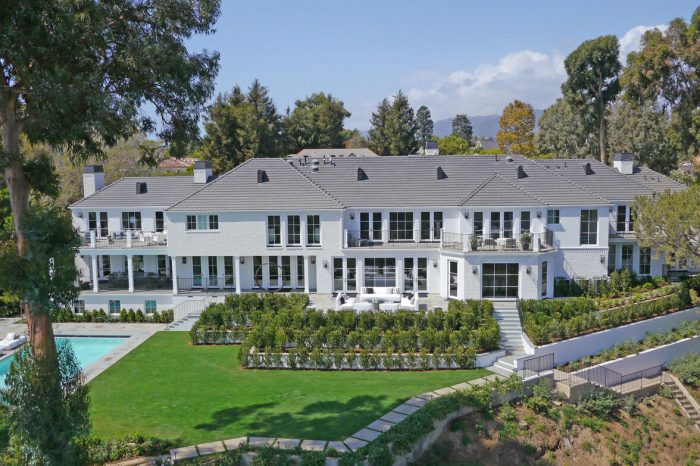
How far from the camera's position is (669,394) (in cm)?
2648

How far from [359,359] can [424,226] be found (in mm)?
11902

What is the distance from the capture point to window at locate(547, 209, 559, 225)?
1361 inches

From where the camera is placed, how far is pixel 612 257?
3612 centimetres

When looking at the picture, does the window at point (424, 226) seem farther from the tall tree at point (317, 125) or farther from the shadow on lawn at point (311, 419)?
the tall tree at point (317, 125)

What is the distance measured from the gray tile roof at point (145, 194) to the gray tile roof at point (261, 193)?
2.85m

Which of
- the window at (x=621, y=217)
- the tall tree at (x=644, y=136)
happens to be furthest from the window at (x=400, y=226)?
the tall tree at (x=644, y=136)

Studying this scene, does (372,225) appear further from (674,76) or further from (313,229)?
(674,76)

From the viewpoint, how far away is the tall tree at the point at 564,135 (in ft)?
212

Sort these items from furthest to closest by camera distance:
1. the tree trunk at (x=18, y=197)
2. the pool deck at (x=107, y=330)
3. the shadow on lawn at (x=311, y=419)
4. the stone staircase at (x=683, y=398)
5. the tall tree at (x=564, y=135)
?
the tall tree at (x=564, y=135)
the pool deck at (x=107, y=330)
the stone staircase at (x=683, y=398)
the shadow on lawn at (x=311, y=419)
the tree trunk at (x=18, y=197)

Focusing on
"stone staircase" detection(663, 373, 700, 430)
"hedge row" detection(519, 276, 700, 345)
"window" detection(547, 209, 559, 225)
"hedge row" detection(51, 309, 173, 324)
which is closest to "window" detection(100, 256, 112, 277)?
"hedge row" detection(51, 309, 173, 324)

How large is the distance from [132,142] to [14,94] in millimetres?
51689

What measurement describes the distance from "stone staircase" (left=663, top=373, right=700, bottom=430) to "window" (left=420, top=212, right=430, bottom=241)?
46.0 ft

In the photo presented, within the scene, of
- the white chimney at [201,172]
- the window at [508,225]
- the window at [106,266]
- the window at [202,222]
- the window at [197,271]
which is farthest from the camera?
the white chimney at [201,172]

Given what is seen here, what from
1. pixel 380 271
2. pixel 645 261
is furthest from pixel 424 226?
pixel 645 261
